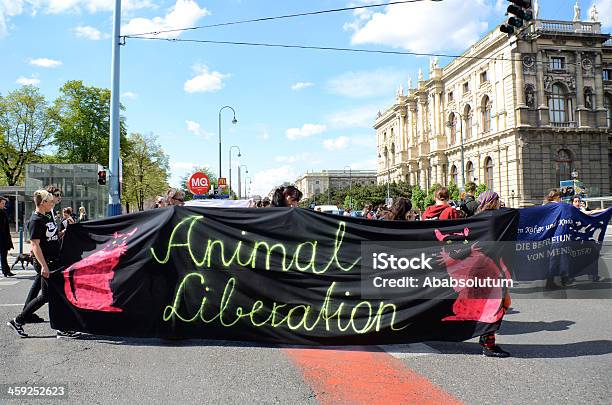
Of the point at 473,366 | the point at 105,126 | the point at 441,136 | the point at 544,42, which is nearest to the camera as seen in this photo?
the point at 473,366

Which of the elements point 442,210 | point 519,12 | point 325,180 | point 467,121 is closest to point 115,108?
point 519,12

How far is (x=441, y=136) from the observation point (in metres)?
76.5

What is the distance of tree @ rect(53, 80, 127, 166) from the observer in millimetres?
50438

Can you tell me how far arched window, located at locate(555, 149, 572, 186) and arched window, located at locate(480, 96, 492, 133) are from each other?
9.34 m

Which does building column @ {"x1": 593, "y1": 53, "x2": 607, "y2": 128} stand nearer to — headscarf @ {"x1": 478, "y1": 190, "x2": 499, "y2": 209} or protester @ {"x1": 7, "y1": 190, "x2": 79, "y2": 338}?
headscarf @ {"x1": 478, "y1": 190, "x2": 499, "y2": 209}

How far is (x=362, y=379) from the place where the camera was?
4555mm

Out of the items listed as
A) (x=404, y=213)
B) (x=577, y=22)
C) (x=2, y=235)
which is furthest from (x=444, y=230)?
(x=577, y=22)

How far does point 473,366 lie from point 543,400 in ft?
3.13

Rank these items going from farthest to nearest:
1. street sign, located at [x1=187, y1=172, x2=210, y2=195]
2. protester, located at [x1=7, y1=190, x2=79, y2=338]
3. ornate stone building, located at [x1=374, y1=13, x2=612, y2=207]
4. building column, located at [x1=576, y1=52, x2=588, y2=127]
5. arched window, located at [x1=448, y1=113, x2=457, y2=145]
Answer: arched window, located at [x1=448, y1=113, x2=457, y2=145], building column, located at [x1=576, y1=52, x2=588, y2=127], ornate stone building, located at [x1=374, y1=13, x2=612, y2=207], street sign, located at [x1=187, y1=172, x2=210, y2=195], protester, located at [x1=7, y1=190, x2=79, y2=338]

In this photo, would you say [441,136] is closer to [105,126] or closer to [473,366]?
[105,126]

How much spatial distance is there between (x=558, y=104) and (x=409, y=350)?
6234 centimetres

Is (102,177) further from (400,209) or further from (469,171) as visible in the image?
(469,171)

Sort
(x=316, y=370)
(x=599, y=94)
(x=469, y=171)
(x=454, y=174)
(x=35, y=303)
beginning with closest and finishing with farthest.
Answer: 1. (x=316, y=370)
2. (x=35, y=303)
3. (x=599, y=94)
4. (x=469, y=171)
5. (x=454, y=174)

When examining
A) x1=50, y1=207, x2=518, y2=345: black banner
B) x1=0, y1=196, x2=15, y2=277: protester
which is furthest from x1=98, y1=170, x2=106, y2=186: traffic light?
x1=50, y1=207, x2=518, y2=345: black banner
